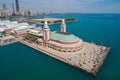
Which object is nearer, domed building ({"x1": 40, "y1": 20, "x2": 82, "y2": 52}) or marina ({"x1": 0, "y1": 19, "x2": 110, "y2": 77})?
marina ({"x1": 0, "y1": 19, "x2": 110, "y2": 77})

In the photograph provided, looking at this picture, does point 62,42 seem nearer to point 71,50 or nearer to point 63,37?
point 63,37

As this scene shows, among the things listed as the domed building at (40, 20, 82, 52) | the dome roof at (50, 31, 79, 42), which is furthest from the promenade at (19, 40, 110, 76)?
the dome roof at (50, 31, 79, 42)

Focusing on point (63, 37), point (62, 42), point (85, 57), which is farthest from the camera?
point (63, 37)

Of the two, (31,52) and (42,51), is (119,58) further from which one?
(31,52)

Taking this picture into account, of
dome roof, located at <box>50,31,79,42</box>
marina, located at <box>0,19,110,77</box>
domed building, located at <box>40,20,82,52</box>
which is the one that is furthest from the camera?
dome roof, located at <box>50,31,79,42</box>

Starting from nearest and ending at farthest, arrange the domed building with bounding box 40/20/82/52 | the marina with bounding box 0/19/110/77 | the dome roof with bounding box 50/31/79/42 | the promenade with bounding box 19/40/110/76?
the promenade with bounding box 19/40/110/76, the marina with bounding box 0/19/110/77, the domed building with bounding box 40/20/82/52, the dome roof with bounding box 50/31/79/42

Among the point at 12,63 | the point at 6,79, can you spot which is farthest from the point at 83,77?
the point at 12,63

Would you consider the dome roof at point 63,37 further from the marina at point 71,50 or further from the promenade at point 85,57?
the promenade at point 85,57

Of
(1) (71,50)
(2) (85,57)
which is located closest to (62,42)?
(1) (71,50)

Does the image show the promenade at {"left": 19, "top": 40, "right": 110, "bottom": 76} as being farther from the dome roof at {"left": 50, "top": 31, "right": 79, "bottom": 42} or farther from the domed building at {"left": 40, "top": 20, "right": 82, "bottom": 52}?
the dome roof at {"left": 50, "top": 31, "right": 79, "bottom": 42}
